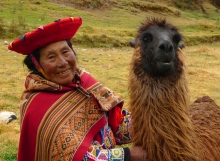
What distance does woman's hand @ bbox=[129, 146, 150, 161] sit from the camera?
1.95 metres

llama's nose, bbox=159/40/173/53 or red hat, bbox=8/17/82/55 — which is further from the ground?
red hat, bbox=8/17/82/55

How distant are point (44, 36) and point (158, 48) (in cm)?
70

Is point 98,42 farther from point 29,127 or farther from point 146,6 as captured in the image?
point 146,6

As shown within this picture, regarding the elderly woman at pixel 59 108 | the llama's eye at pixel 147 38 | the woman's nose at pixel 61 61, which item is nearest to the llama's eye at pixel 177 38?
the llama's eye at pixel 147 38

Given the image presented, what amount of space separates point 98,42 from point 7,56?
191 inches

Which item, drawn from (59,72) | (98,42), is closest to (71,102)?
(59,72)

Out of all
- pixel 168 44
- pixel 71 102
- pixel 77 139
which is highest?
pixel 168 44

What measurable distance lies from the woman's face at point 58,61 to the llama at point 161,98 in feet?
1.46

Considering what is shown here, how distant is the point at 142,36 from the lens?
224cm

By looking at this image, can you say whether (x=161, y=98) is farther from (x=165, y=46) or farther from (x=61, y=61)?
(x=61, y=61)

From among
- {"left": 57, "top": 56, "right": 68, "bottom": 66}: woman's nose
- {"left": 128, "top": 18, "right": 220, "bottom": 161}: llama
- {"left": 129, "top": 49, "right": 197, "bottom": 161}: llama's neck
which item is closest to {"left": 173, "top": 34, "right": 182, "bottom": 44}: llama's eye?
{"left": 128, "top": 18, "right": 220, "bottom": 161}: llama

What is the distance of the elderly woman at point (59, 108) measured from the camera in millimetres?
1902

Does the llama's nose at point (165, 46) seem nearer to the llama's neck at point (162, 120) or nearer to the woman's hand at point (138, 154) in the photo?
the llama's neck at point (162, 120)

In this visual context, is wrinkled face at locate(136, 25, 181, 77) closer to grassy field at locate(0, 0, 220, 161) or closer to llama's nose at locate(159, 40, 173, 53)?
llama's nose at locate(159, 40, 173, 53)
